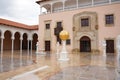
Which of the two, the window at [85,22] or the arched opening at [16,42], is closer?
the window at [85,22]

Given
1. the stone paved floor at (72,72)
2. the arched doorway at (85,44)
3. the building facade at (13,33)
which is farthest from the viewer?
the building facade at (13,33)

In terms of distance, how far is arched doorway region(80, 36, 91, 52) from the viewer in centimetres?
2079

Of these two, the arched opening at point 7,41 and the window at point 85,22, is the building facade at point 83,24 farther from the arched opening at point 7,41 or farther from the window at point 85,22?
the arched opening at point 7,41

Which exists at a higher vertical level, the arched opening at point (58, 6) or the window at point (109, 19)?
the arched opening at point (58, 6)

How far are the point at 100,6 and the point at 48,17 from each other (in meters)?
8.61

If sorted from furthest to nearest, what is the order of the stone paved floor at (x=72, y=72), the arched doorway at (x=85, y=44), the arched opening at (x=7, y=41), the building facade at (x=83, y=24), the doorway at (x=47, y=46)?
the arched opening at (x=7, y=41) → the doorway at (x=47, y=46) → the arched doorway at (x=85, y=44) → the building facade at (x=83, y=24) → the stone paved floor at (x=72, y=72)

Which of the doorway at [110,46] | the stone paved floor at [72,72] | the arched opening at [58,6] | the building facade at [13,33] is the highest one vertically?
the arched opening at [58,6]

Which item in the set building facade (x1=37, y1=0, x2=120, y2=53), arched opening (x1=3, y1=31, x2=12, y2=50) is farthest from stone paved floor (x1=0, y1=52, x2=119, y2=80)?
arched opening (x1=3, y1=31, x2=12, y2=50)

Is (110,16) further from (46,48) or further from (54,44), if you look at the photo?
(46,48)

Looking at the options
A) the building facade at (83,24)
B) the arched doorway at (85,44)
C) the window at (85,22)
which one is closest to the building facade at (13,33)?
the building facade at (83,24)

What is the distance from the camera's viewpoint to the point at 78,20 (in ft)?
69.2

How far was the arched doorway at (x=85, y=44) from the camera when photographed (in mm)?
20792

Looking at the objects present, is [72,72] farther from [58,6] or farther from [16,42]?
[16,42]

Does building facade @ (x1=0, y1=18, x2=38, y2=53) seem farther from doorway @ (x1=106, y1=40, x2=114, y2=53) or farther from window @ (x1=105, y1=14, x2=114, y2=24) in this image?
window @ (x1=105, y1=14, x2=114, y2=24)
